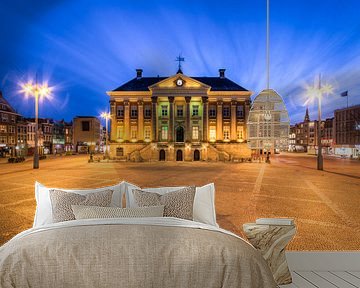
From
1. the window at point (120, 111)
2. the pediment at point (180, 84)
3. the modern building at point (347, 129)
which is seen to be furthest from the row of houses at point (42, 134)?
the modern building at point (347, 129)

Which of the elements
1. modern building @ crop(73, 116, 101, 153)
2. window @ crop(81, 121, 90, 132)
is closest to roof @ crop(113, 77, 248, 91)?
modern building @ crop(73, 116, 101, 153)

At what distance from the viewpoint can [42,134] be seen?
74500 millimetres

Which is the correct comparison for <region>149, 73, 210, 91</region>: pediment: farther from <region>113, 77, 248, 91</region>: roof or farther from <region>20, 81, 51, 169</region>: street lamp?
<region>20, 81, 51, 169</region>: street lamp

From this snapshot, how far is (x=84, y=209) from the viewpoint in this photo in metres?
4.12

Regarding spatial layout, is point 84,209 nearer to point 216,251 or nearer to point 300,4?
point 216,251

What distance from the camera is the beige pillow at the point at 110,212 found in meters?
4.00

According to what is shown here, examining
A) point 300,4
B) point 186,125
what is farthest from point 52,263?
point 186,125

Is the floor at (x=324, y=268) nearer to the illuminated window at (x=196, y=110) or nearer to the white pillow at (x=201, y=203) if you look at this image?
the white pillow at (x=201, y=203)

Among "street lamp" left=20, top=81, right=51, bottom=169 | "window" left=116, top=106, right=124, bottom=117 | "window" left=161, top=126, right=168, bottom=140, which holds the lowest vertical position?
"window" left=161, top=126, right=168, bottom=140

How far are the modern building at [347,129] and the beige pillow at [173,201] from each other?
216 feet

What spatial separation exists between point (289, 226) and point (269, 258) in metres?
0.57

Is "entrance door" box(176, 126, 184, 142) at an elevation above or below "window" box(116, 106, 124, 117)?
below

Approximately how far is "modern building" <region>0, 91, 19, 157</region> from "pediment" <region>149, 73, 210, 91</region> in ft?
105

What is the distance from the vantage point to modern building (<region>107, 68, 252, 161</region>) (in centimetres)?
4597
